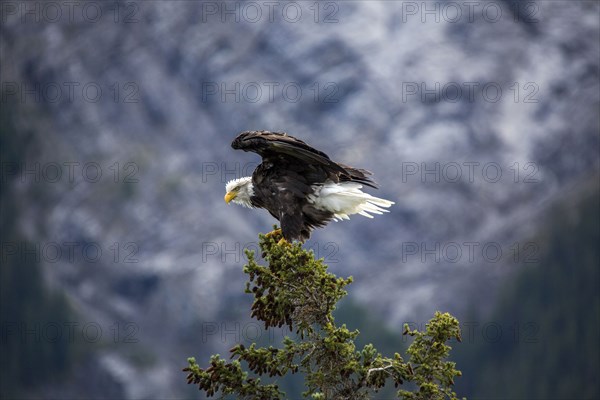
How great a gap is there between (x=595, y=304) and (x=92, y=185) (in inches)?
3308

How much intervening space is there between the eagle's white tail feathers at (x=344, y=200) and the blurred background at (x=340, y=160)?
9919cm

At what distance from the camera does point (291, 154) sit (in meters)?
14.5

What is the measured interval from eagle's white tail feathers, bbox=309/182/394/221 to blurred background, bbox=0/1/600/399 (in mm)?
99188

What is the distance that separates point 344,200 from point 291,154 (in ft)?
3.96

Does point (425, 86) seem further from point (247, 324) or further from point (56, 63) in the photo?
point (56, 63)

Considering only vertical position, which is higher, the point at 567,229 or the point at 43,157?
the point at 43,157

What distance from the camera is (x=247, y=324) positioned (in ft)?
413

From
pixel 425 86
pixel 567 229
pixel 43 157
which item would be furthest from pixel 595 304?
pixel 43 157
